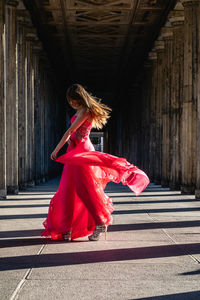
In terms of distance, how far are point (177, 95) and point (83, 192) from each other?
48.2 ft

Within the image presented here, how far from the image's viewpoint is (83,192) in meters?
6.96

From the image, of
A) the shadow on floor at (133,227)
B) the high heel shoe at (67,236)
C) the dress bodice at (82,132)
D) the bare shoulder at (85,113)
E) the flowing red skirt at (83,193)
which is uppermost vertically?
the bare shoulder at (85,113)

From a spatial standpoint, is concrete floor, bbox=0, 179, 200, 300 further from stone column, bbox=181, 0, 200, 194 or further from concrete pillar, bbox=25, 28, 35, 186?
concrete pillar, bbox=25, 28, 35, 186

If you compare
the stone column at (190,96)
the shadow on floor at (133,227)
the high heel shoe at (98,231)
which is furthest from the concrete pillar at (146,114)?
the high heel shoe at (98,231)

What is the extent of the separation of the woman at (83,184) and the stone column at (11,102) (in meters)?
10.7

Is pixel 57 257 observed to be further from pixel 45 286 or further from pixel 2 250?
pixel 45 286

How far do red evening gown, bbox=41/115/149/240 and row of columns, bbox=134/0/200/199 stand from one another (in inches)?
343

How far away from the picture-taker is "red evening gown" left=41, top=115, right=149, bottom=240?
6.94 m

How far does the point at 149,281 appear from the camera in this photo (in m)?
4.51

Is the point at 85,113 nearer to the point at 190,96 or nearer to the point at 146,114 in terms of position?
the point at 190,96

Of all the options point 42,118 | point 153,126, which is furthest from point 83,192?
point 42,118

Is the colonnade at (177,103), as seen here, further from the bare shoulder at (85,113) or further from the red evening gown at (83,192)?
the bare shoulder at (85,113)

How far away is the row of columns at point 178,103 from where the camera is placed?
57.5ft

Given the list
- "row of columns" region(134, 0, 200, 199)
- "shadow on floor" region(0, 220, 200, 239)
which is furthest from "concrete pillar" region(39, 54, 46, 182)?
"shadow on floor" region(0, 220, 200, 239)
